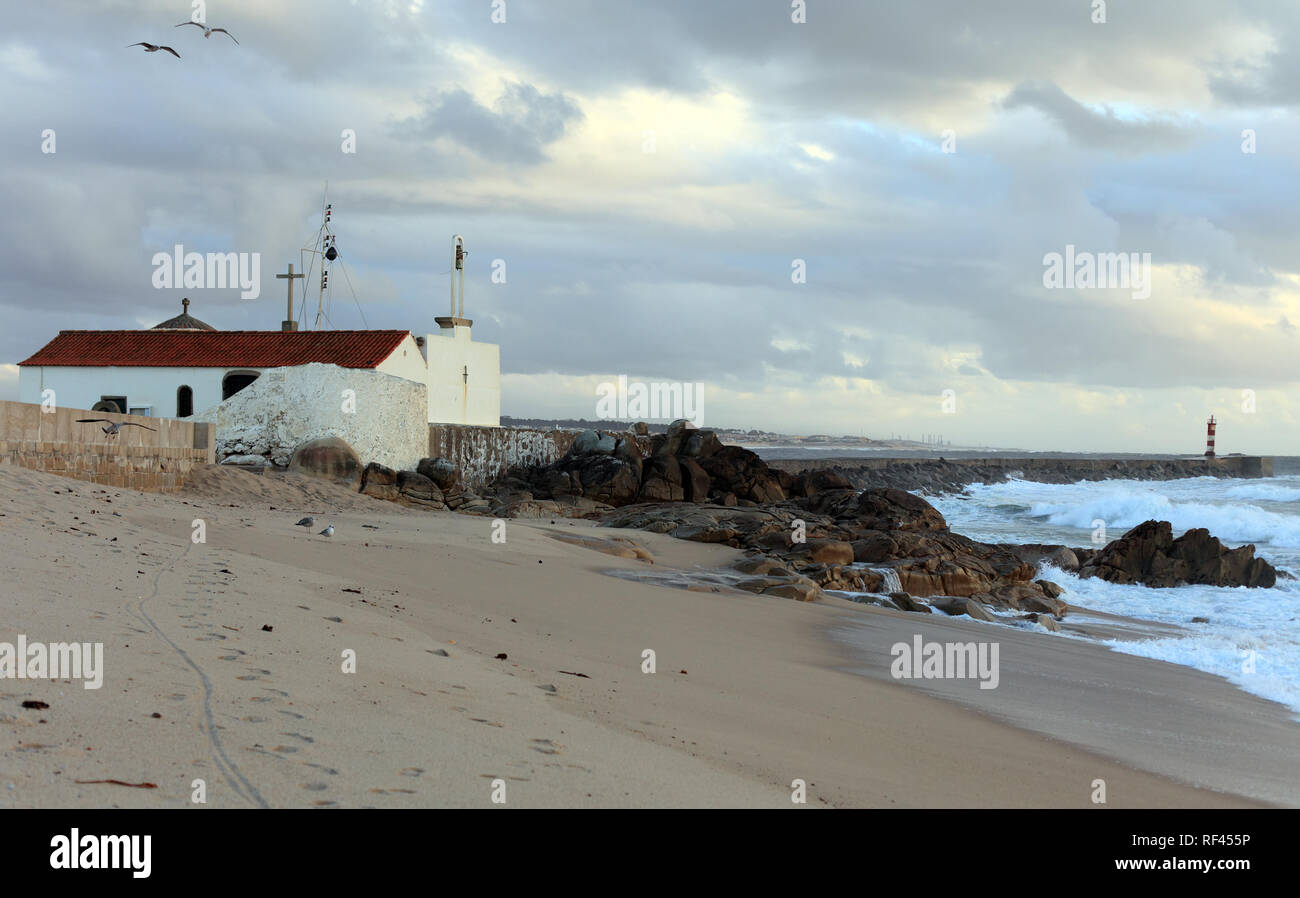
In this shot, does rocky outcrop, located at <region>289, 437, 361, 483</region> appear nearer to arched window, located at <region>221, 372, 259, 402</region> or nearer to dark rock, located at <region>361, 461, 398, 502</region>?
dark rock, located at <region>361, 461, 398, 502</region>

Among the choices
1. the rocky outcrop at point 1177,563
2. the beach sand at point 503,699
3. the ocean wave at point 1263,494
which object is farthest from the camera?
the ocean wave at point 1263,494

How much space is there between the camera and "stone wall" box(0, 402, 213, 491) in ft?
47.5

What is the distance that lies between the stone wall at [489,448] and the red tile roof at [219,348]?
3.15 metres

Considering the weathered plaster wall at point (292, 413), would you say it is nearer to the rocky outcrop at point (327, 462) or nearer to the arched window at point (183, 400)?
the rocky outcrop at point (327, 462)

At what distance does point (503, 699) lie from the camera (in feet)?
17.5

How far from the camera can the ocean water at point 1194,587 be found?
1100cm

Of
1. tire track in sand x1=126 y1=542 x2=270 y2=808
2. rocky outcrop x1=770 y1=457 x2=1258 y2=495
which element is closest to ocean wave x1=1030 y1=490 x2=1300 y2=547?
rocky outcrop x1=770 y1=457 x2=1258 y2=495

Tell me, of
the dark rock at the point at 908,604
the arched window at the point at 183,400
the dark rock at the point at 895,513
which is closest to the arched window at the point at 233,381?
the arched window at the point at 183,400

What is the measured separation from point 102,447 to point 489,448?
14.5 meters

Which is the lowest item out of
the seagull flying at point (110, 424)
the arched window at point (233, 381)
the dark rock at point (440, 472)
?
the dark rock at point (440, 472)

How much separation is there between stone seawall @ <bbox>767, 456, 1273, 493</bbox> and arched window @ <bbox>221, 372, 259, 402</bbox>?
23.0 meters

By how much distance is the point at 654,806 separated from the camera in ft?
12.6
